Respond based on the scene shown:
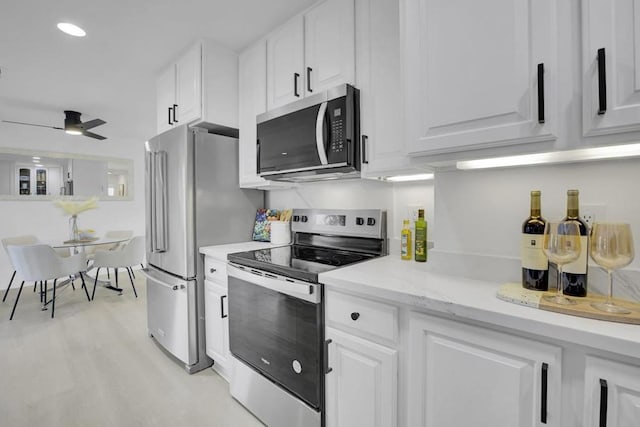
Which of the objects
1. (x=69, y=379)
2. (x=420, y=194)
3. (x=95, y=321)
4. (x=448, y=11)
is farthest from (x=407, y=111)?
(x=95, y=321)

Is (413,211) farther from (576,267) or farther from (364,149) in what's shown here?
(576,267)

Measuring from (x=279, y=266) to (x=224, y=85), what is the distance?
1604mm

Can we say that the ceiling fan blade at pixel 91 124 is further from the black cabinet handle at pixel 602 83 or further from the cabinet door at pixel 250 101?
the black cabinet handle at pixel 602 83

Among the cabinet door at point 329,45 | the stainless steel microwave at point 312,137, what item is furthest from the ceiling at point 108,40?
the stainless steel microwave at point 312,137

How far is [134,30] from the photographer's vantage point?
82.8 inches

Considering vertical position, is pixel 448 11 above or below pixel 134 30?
below

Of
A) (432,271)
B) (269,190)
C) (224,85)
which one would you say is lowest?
(432,271)

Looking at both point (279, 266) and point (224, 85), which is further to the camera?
point (224, 85)

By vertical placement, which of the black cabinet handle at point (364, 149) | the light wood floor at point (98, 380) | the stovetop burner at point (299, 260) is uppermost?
the black cabinet handle at point (364, 149)

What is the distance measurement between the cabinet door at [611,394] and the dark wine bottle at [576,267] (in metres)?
0.30

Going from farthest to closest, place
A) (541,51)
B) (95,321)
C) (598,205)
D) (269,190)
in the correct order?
(95,321) → (269,190) → (598,205) → (541,51)

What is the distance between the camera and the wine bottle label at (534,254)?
1.06 meters

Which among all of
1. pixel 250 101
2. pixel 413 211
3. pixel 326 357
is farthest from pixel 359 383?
pixel 250 101

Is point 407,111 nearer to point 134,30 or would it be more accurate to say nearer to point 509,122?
point 509,122
